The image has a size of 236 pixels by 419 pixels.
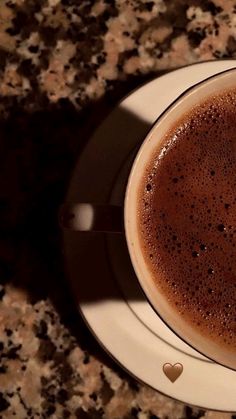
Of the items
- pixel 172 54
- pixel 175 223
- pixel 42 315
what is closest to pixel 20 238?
pixel 42 315

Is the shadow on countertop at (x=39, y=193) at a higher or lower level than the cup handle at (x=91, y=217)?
lower

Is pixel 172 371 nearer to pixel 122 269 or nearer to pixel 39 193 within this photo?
pixel 122 269

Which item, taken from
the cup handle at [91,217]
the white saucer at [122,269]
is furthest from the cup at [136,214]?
the white saucer at [122,269]

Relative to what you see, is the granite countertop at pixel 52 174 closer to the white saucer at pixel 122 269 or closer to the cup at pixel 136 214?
the white saucer at pixel 122 269

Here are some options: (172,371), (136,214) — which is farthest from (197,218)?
(172,371)

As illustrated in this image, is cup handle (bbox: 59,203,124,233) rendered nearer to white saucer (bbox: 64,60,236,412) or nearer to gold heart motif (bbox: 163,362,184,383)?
white saucer (bbox: 64,60,236,412)

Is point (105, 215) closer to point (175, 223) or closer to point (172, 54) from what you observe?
point (175, 223)
